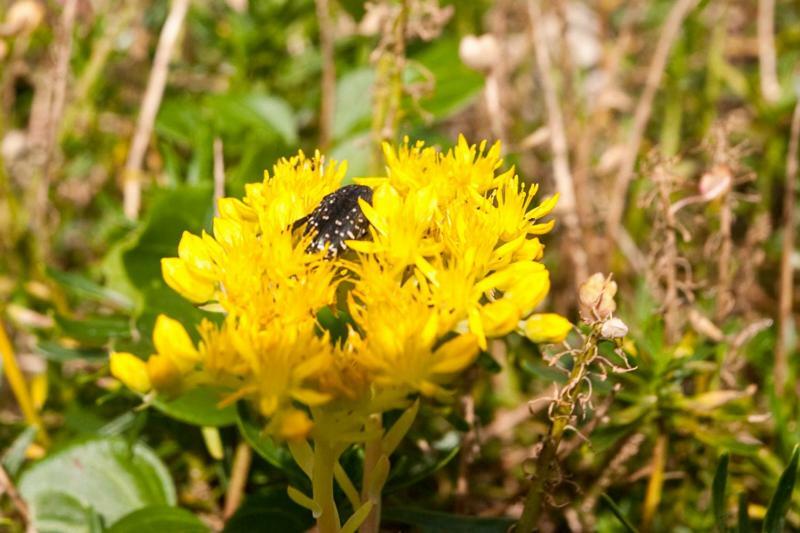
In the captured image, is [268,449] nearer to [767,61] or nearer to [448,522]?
[448,522]

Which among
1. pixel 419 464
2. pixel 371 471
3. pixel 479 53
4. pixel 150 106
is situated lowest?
pixel 419 464

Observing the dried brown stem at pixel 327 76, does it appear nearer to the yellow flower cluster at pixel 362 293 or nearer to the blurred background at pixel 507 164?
the blurred background at pixel 507 164

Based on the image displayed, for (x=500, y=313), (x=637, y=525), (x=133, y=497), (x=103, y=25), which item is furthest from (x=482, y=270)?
(x=103, y=25)

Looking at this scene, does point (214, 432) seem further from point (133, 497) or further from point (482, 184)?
point (482, 184)

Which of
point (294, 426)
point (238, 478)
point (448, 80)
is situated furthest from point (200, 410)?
point (448, 80)

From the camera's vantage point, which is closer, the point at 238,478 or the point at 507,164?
the point at 238,478

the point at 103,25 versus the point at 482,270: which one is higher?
the point at 103,25

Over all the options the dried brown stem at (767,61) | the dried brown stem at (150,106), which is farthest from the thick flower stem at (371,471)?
the dried brown stem at (767,61)
